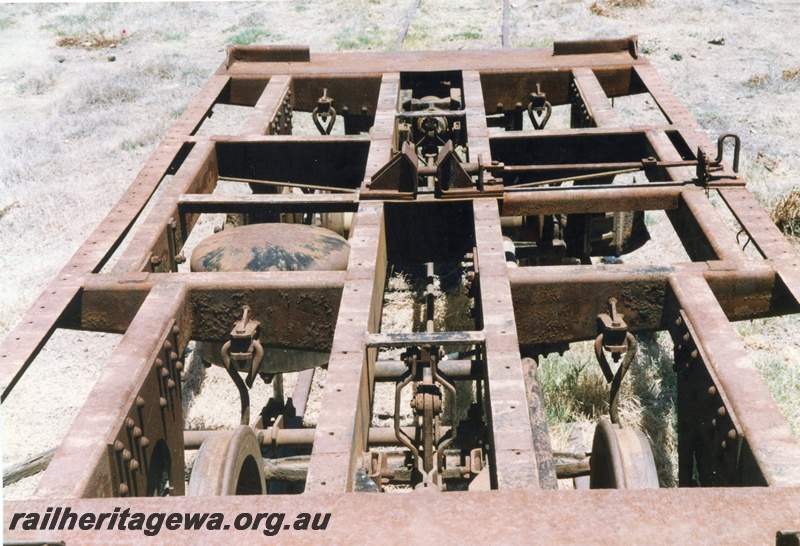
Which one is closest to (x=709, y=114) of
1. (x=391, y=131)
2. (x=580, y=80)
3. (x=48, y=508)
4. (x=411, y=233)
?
(x=580, y=80)

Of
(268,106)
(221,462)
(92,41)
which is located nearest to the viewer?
(221,462)

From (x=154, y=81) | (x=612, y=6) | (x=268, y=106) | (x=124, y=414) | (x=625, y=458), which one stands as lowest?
(x=154, y=81)

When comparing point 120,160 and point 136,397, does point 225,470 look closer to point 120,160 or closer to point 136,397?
point 136,397

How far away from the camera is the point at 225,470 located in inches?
97.6

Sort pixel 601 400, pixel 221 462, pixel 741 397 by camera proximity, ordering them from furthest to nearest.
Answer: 1. pixel 601 400
2. pixel 221 462
3. pixel 741 397

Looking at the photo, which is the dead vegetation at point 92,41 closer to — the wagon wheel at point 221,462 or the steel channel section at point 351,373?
the steel channel section at point 351,373

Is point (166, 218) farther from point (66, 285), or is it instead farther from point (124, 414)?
point (124, 414)

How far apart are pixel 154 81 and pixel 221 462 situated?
1285 cm

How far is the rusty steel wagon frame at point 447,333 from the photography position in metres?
1.79

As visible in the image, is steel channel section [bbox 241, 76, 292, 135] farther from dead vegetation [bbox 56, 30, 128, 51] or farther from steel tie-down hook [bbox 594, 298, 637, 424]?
dead vegetation [bbox 56, 30, 128, 51]

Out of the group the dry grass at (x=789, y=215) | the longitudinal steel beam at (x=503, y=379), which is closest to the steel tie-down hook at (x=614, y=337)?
the longitudinal steel beam at (x=503, y=379)

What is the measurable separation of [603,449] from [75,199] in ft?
25.9

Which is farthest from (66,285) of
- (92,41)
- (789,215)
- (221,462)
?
(92,41)

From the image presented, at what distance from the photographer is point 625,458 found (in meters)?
2.52
